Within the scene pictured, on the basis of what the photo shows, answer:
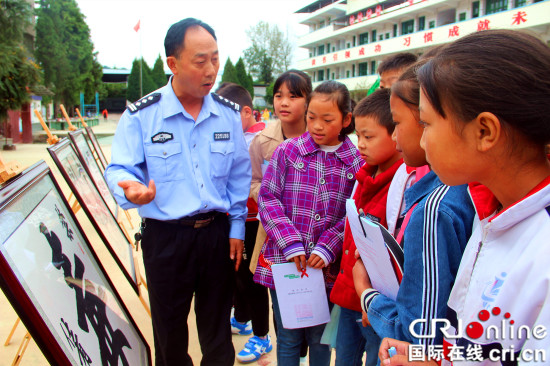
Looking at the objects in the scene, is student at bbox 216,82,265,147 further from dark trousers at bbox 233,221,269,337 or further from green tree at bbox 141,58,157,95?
green tree at bbox 141,58,157,95

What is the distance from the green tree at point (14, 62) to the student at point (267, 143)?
43.9 ft

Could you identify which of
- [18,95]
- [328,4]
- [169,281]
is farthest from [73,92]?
[169,281]

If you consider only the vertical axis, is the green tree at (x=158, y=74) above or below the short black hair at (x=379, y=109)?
above

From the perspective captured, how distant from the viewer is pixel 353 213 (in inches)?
53.0

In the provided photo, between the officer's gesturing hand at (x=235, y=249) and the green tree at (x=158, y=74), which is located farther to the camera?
the green tree at (x=158, y=74)

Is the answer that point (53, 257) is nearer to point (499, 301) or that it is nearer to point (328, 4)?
point (499, 301)

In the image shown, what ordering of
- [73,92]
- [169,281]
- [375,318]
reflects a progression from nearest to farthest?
1. [375,318]
2. [169,281]
3. [73,92]

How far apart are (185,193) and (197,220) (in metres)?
0.14

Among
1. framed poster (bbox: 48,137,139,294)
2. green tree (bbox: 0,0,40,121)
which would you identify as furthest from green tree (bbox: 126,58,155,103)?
framed poster (bbox: 48,137,139,294)

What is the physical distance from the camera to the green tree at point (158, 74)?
47219 mm

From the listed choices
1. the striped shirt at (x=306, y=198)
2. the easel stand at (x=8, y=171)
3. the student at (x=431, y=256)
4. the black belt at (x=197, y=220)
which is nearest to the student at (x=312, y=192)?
the striped shirt at (x=306, y=198)

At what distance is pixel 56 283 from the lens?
1.29 m

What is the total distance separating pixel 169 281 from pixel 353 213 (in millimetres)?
1038
